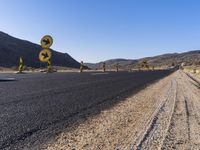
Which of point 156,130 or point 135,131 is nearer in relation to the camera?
point 135,131

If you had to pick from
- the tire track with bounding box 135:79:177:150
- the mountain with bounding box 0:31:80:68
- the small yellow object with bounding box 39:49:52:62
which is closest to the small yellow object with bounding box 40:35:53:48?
the small yellow object with bounding box 39:49:52:62

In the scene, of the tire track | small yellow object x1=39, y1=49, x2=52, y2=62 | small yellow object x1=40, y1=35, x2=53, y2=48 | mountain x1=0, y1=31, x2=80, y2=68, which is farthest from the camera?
mountain x1=0, y1=31, x2=80, y2=68

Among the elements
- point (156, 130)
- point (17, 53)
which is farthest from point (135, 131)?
point (17, 53)

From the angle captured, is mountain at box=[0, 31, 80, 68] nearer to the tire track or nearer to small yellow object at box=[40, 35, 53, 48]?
small yellow object at box=[40, 35, 53, 48]

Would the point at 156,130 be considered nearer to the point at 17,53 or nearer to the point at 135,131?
the point at 135,131

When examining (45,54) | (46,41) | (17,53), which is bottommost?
(45,54)

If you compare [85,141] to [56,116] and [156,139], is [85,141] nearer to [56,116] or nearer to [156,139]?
[156,139]

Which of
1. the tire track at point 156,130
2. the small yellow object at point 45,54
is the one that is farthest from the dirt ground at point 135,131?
the small yellow object at point 45,54

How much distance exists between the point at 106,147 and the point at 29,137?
150cm

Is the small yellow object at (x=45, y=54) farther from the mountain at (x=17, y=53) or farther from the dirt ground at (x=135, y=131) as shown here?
the mountain at (x=17, y=53)

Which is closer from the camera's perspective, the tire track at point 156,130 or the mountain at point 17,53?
the tire track at point 156,130

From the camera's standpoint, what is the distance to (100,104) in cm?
1244

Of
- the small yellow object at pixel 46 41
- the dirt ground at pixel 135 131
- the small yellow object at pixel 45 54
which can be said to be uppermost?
the small yellow object at pixel 46 41

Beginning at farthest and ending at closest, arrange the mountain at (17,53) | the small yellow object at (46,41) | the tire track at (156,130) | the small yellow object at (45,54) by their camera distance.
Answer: the mountain at (17,53), the small yellow object at (45,54), the small yellow object at (46,41), the tire track at (156,130)
